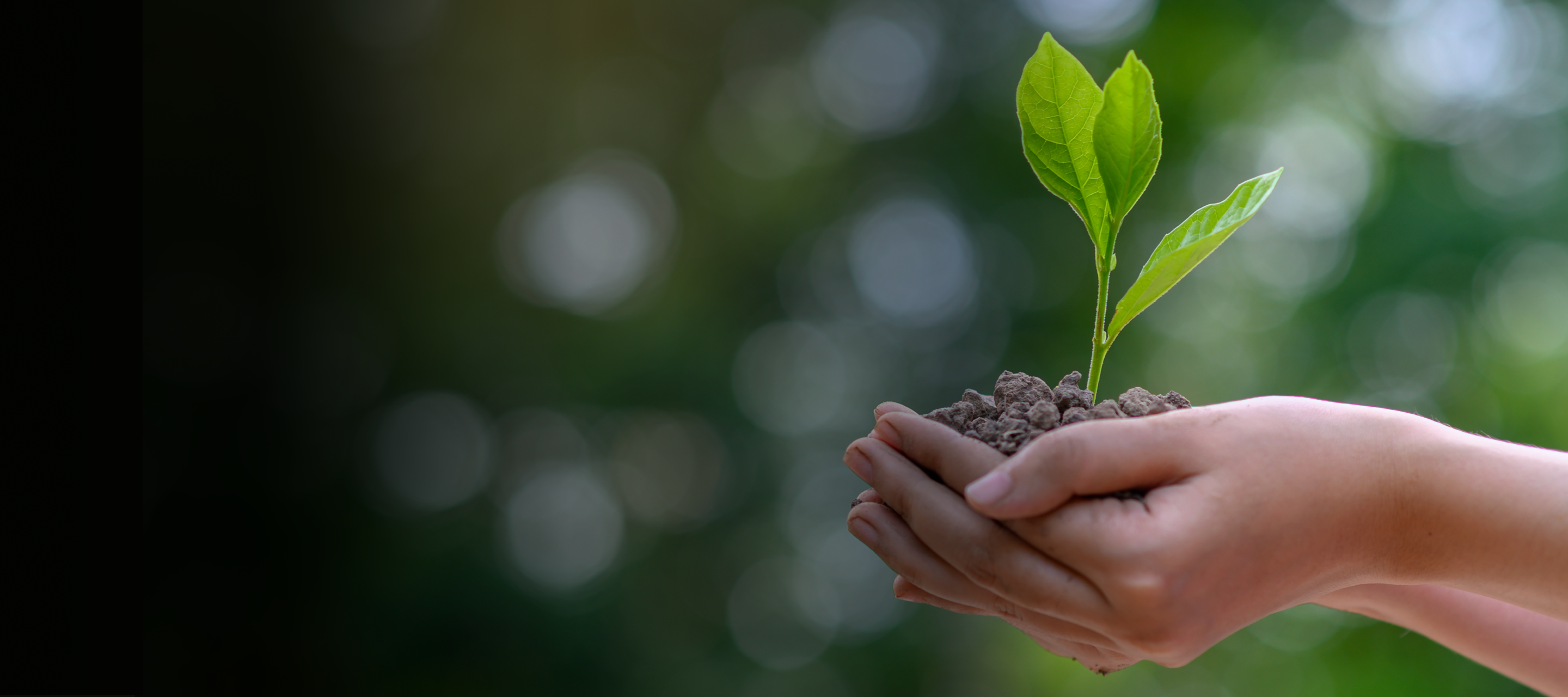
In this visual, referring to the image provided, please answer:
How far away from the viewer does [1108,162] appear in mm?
865

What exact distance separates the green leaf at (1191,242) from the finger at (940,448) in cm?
22

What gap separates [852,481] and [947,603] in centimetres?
275

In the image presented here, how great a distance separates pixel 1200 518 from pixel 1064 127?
0.44 m

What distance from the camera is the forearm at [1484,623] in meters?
0.95

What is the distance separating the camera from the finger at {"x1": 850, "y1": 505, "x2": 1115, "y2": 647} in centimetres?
75

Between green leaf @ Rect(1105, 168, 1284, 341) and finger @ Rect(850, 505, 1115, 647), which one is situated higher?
green leaf @ Rect(1105, 168, 1284, 341)

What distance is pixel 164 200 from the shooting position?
3.18 meters

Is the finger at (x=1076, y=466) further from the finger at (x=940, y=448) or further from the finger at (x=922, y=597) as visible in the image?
the finger at (x=922, y=597)

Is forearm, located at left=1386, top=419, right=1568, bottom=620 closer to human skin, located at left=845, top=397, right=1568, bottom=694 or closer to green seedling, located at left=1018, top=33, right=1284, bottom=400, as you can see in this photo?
human skin, located at left=845, top=397, right=1568, bottom=694

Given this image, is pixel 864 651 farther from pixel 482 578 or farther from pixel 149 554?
pixel 149 554

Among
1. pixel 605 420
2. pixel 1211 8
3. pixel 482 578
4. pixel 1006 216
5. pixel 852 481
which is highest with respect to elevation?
pixel 1211 8

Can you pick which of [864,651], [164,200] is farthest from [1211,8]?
[164,200]

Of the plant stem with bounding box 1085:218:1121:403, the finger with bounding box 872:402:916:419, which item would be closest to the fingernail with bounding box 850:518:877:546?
the finger with bounding box 872:402:916:419

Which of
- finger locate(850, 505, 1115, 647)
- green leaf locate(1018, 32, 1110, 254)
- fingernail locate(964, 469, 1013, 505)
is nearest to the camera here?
fingernail locate(964, 469, 1013, 505)
